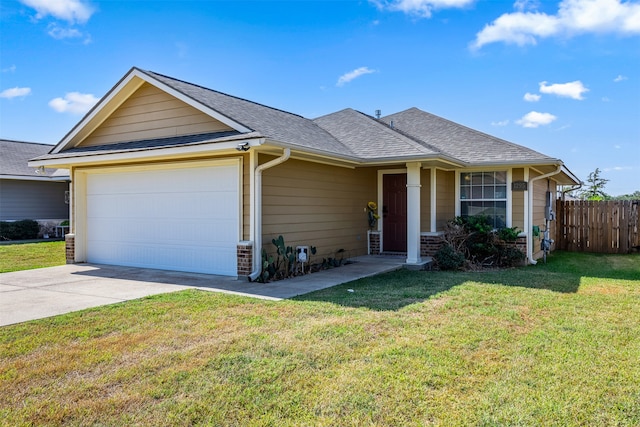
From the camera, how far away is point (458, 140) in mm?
12500

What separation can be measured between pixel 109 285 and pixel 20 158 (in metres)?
16.4

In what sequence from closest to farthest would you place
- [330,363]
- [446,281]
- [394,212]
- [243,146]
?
[330,363]
[243,146]
[446,281]
[394,212]

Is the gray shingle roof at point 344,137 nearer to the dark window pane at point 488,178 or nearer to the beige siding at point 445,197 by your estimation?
the dark window pane at point 488,178

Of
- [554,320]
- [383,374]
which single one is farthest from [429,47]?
[383,374]

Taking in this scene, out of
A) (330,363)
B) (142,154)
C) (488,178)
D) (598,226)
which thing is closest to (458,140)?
(488,178)

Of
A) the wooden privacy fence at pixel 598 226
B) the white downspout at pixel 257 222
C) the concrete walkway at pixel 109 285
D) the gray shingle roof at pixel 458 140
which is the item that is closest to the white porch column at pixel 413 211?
the concrete walkway at pixel 109 285

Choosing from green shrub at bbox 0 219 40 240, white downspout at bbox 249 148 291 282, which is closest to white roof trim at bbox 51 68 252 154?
white downspout at bbox 249 148 291 282

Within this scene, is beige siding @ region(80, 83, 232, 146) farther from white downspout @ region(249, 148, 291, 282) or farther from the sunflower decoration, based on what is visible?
the sunflower decoration

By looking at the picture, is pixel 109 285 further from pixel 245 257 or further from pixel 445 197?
pixel 445 197

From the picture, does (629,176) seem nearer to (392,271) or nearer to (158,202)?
(392,271)

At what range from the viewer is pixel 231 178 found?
8.74 metres

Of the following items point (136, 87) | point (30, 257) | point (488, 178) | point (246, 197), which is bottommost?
point (30, 257)

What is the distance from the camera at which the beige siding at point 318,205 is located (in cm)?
901

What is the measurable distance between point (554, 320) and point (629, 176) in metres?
31.2
